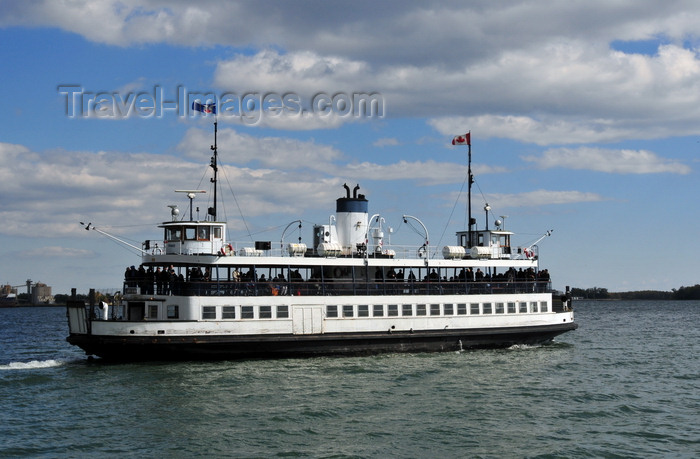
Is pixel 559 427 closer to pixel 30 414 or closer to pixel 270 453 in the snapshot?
pixel 270 453

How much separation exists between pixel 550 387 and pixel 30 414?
1935 cm

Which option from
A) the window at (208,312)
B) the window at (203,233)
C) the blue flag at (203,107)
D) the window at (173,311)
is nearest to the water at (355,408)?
the window at (208,312)

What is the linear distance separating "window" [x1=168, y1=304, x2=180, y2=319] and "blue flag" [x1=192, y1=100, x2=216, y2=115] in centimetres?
997

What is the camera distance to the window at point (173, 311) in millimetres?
34312

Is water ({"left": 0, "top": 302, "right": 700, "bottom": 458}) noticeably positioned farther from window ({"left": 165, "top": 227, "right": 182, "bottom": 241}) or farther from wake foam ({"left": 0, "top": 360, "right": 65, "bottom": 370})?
window ({"left": 165, "top": 227, "right": 182, "bottom": 241})

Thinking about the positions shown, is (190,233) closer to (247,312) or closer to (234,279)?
(234,279)

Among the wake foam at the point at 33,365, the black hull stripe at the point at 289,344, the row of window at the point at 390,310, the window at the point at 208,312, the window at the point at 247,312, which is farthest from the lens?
the window at the point at 247,312

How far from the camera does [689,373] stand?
3469 cm

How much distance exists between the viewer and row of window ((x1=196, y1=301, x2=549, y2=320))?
3484 centimetres

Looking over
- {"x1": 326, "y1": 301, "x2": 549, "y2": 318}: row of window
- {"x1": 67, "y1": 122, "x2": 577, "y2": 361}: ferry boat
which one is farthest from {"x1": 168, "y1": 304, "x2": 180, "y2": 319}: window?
{"x1": 326, "y1": 301, "x2": 549, "y2": 318}: row of window

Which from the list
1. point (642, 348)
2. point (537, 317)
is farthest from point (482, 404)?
point (642, 348)

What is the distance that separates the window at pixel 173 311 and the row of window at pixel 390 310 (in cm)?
123

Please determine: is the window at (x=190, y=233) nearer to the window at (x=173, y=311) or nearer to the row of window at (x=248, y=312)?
the window at (x=173, y=311)

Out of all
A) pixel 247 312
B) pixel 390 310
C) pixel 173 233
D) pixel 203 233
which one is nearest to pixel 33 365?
pixel 173 233
